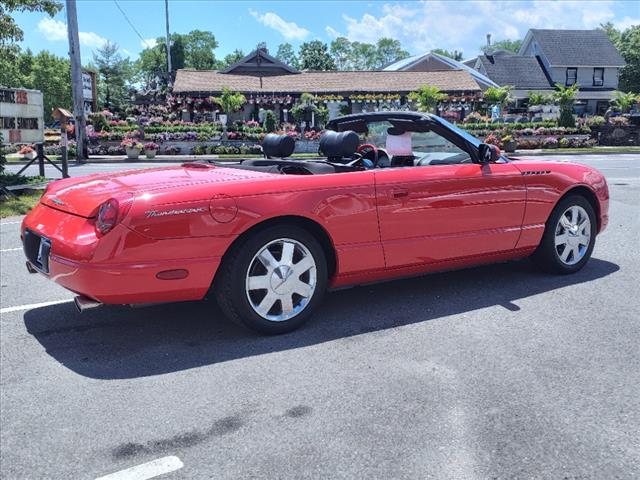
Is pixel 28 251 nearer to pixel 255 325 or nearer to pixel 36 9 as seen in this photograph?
pixel 255 325

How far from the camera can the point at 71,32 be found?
23.1m

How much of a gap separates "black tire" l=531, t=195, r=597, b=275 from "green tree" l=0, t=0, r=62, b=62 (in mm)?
12434

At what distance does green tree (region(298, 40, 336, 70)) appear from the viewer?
313ft

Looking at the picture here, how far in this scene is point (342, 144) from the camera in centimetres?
461

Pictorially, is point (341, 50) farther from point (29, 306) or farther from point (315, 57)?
point (29, 306)

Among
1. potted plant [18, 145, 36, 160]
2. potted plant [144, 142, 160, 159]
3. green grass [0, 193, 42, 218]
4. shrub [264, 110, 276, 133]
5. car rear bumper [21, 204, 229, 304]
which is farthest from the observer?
shrub [264, 110, 276, 133]

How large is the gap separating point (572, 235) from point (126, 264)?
3809 mm

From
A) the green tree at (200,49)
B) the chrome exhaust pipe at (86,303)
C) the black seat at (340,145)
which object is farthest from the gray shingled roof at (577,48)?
the green tree at (200,49)

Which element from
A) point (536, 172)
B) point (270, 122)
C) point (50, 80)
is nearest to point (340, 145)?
point (536, 172)

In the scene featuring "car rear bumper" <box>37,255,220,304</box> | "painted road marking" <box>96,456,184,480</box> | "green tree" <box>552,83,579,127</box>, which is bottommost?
"painted road marking" <box>96,456,184,480</box>

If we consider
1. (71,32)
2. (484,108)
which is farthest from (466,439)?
(484,108)

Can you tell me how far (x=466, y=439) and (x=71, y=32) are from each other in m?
24.3

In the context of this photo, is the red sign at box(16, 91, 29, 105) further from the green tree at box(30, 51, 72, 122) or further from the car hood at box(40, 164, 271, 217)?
the green tree at box(30, 51, 72, 122)

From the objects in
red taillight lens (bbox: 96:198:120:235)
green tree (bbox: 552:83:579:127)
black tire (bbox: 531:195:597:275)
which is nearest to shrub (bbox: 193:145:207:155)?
green tree (bbox: 552:83:579:127)
